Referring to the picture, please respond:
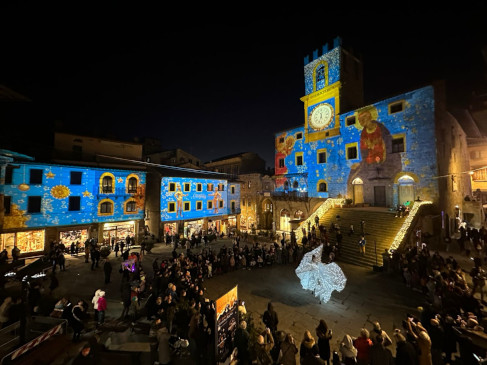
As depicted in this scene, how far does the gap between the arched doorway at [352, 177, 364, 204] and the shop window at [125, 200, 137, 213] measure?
26047 mm

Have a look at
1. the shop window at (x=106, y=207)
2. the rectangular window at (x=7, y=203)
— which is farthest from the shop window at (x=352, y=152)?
the rectangular window at (x=7, y=203)

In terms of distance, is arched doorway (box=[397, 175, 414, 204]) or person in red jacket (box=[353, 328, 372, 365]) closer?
person in red jacket (box=[353, 328, 372, 365])

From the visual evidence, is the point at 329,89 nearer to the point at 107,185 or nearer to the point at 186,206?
the point at 186,206

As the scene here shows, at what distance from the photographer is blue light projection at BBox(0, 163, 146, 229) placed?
59.8ft

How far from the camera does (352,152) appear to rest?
1062 inches

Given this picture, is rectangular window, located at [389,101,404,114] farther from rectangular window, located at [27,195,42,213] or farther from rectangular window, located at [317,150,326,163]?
rectangular window, located at [27,195,42,213]

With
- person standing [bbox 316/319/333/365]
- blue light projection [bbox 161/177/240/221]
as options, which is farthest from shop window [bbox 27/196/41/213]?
person standing [bbox 316/319/333/365]

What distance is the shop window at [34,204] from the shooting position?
1872 cm

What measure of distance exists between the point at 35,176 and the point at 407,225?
3129cm

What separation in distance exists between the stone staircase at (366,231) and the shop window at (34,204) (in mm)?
25544

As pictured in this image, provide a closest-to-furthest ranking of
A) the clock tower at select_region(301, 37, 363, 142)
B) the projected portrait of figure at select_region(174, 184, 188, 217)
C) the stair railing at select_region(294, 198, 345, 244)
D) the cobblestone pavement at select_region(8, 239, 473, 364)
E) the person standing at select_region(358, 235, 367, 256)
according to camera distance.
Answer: the cobblestone pavement at select_region(8, 239, 473, 364) < the person standing at select_region(358, 235, 367, 256) < the stair railing at select_region(294, 198, 345, 244) < the projected portrait of figure at select_region(174, 184, 188, 217) < the clock tower at select_region(301, 37, 363, 142)

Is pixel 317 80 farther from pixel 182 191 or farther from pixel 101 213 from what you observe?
pixel 101 213

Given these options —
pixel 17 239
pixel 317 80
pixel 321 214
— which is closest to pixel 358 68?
pixel 317 80

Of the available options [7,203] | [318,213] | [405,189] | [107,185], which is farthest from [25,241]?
[405,189]
